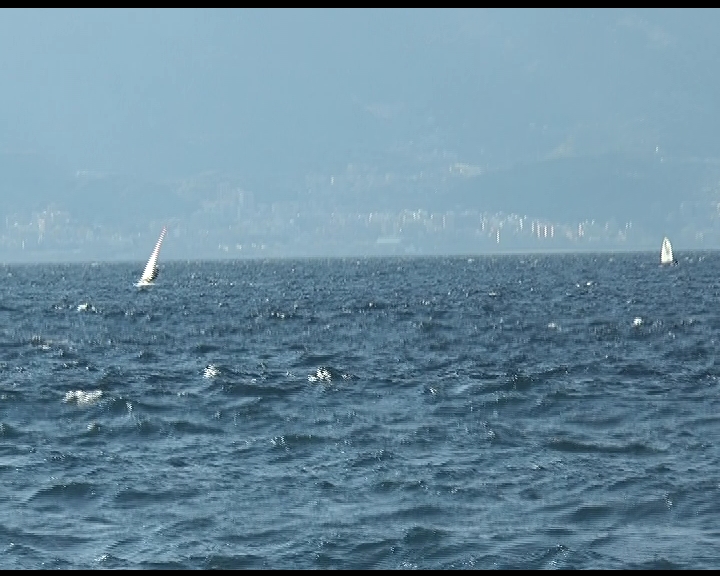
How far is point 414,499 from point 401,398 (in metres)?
12.4

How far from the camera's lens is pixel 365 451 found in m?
30.5

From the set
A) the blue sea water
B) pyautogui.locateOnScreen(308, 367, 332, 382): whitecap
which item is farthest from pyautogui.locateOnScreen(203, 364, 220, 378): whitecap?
pyautogui.locateOnScreen(308, 367, 332, 382): whitecap

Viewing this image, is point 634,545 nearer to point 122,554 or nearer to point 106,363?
point 122,554

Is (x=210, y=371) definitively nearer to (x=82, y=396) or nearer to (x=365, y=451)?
(x=82, y=396)

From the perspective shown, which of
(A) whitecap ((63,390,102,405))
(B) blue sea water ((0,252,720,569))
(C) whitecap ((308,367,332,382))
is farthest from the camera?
(C) whitecap ((308,367,332,382))

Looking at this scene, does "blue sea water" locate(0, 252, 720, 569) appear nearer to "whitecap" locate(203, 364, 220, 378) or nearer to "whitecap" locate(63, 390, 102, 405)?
"whitecap" locate(63, 390, 102, 405)

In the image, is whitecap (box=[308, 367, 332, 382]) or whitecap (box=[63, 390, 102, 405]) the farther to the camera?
whitecap (box=[308, 367, 332, 382])

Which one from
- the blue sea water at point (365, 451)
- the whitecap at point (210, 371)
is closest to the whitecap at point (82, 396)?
the blue sea water at point (365, 451)

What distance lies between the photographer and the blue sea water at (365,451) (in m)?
23.2

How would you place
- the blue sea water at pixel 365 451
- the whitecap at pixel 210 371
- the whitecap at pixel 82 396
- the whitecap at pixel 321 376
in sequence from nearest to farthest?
the blue sea water at pixel 365 451, the whitecap at pixel 82 396, the whitecap at pixel 321 376, the whitecap at pixel 210 371

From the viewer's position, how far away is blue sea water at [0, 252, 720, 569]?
76.3ft

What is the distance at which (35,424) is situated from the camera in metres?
34.5

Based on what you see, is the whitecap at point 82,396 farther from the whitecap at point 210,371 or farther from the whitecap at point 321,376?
the whitecap at point 321,376

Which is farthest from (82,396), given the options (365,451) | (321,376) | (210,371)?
(365,451)
